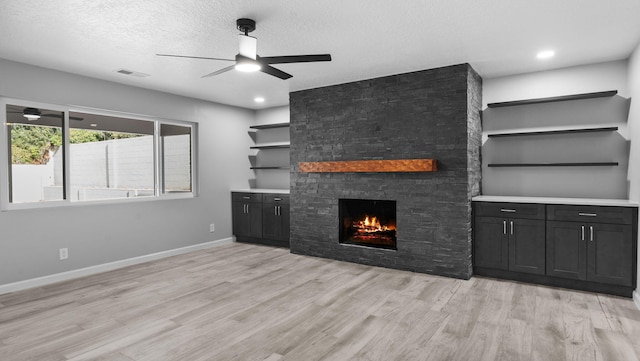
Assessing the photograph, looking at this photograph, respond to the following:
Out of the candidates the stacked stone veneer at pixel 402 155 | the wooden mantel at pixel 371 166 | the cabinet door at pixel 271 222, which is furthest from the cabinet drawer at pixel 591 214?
the cabinet door at pixel 271 222

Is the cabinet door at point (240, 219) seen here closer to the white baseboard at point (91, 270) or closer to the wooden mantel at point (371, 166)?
the white baseboard at point (91, 270)

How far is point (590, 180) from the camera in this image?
4.14 m

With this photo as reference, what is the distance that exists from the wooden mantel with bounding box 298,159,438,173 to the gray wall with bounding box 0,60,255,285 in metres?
1.79

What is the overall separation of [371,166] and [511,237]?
1795 mm

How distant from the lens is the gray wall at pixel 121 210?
156 inches

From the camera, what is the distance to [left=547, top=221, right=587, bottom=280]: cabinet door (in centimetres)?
371

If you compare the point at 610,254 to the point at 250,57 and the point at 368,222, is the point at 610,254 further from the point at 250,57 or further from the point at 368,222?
the point at 250,57

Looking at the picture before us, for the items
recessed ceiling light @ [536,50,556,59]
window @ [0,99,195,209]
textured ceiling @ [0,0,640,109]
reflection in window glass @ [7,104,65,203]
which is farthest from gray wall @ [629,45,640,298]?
reflection in window glass @ [7,104,65,203]

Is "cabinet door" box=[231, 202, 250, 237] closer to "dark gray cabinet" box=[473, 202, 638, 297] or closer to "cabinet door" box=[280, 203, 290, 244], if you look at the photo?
"cabinet door" box=[280, 203, 290, 244]

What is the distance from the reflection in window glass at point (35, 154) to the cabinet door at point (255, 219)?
2718 mm

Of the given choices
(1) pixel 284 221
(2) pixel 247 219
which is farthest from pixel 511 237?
(2) pixel 247 219

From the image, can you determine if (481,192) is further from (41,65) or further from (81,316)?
(41,65)

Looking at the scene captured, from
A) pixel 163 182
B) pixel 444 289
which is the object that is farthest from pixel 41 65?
pixel 444 289

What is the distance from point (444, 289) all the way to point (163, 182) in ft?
13.7
